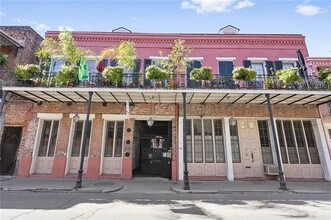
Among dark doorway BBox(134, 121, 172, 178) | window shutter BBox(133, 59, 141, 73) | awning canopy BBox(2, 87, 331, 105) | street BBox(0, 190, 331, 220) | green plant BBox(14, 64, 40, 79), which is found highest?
window shutter BBox(133, 59, 141, 73)

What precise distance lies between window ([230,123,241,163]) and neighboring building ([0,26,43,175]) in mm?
10994

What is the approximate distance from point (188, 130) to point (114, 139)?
4.01m

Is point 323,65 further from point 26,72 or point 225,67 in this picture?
point 26,72

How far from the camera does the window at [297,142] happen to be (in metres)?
10.6

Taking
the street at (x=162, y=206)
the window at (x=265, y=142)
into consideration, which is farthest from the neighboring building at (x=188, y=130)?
the street at (x=162, y=206)

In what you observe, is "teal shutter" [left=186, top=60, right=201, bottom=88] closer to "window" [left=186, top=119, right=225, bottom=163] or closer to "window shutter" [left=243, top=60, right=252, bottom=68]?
"window" [left=186, top=119, right=225, bottom=163]

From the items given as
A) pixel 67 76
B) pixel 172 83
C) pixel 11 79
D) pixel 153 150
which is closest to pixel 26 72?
pixel 67 76

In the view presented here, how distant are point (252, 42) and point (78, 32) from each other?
10495 millimetres

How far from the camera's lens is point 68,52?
10.4 m

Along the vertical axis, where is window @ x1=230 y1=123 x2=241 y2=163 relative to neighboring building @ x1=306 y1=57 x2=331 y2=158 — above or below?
below

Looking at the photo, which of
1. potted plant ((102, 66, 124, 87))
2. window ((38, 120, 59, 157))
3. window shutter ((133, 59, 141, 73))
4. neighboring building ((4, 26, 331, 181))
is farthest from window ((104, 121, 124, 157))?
window shutter ((133, 59, 141, 73))

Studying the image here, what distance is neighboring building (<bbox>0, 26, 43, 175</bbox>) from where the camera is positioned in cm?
1053

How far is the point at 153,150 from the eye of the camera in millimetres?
12047

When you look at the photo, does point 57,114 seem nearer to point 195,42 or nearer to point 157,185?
point 157,185
